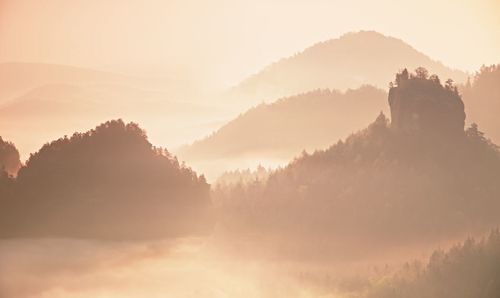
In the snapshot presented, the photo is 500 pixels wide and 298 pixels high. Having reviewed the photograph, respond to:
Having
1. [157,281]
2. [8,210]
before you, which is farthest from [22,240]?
[157,281]

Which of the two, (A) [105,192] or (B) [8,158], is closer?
(B) [8,158]

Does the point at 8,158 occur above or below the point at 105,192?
above

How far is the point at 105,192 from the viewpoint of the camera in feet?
432

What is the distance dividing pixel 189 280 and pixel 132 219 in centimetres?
Answer: 4896

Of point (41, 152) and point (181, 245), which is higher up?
point (41, 152)

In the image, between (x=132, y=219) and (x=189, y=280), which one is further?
(x=189, y=280)

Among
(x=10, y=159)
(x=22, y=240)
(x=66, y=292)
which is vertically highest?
(x=10, y=159)

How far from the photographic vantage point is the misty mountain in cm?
12256

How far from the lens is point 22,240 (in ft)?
407

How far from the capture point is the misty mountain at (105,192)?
122562mm

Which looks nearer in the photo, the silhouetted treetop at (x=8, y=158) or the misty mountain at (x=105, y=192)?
the silhouetted treetop at (x=8, y=158)

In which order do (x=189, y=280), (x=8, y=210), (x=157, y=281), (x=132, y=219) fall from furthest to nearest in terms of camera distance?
(x=189, y=280), (x=157, y=281), (x=132, y=219), (x=8, y=210)

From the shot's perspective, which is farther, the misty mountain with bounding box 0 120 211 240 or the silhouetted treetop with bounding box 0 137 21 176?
the misty mountain with bounding box 0 120 211 240

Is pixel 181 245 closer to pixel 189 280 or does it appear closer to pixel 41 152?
pixel 41 152
